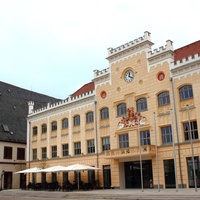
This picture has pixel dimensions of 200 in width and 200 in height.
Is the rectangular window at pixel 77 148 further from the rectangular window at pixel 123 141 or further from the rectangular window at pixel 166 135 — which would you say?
the rectangular window at pixel 166 135

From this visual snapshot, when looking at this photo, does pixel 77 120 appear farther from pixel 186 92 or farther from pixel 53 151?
pixel 186 92

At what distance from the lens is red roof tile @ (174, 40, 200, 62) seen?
31.9 metres

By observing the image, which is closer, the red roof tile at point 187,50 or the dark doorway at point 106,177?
the red roof tile at point 187,50

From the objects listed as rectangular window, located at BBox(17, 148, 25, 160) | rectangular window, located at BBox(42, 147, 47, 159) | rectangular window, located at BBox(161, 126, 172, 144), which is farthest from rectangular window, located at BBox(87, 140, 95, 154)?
rectangular window, located at BBox(17, 148, 25, 160)

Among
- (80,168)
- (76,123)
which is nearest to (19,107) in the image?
(76,123)

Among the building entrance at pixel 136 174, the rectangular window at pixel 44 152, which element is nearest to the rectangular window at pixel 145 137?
the building entrance at pixel 136 174

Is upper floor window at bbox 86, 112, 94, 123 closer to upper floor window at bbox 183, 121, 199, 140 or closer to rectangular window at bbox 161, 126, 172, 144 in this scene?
rectangular window at bbox 161, 126, 172, 144

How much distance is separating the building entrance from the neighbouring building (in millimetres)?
20520

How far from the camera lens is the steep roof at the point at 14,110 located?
47847 mm

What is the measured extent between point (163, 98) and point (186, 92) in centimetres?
249

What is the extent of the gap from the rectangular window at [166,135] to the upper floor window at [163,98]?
95.9 inches

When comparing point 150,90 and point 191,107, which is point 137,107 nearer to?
point 150,90

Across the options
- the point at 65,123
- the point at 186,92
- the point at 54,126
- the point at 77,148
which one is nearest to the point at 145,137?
the point at 186,92

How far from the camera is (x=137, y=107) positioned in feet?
107
